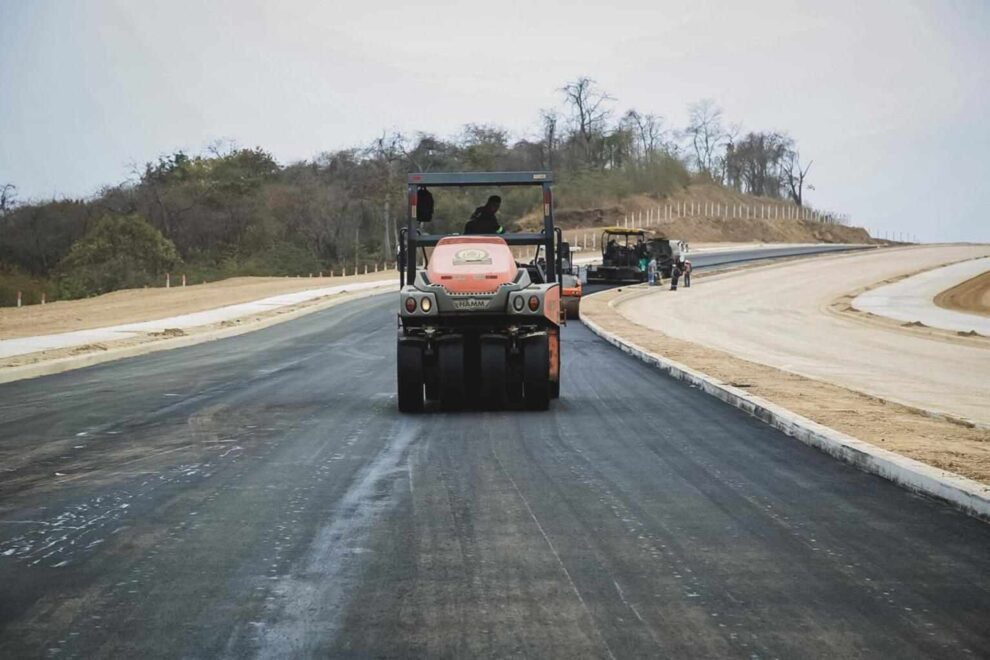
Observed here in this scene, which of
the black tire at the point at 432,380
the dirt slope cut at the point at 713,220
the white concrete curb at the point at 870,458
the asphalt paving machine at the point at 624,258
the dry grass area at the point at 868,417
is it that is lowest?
the dry grass area at the point at 868,417

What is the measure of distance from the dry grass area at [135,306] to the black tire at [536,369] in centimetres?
2119

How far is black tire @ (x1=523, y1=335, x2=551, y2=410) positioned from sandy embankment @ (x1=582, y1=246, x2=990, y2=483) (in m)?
2.91

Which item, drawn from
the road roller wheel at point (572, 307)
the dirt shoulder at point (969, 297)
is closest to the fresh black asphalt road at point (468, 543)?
the road roller wheel at point (572, 307)

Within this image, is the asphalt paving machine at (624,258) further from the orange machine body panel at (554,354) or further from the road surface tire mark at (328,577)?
the road surface tire mark at (328,577)

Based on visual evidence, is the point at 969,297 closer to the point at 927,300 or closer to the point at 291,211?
the point at 927,300

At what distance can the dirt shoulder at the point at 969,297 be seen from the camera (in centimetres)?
4988

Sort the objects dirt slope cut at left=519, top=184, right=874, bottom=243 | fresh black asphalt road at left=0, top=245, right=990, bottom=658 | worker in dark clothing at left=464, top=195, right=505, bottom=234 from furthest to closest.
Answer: dirt slope cut at left=519, top=184, right=874, bottom=243 < worker in dark clothing at left=464, top=195, right=505, bottom=234 < fresh black asphalt road at left=0, top=245, right=990, bottom=658

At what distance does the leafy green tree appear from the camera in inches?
2714

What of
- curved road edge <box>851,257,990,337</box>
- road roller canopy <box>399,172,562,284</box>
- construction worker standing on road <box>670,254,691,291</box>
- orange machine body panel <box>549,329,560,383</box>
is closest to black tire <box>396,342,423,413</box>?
road roller canopy <box>399,172,562,284</box>

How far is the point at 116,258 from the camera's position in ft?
234

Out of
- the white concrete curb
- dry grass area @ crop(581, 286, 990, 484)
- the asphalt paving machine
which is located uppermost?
the asphalt paving machine

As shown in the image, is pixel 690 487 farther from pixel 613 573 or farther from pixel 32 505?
pixel 32 505

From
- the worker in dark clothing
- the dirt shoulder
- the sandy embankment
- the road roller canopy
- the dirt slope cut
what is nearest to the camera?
the sandy embankment

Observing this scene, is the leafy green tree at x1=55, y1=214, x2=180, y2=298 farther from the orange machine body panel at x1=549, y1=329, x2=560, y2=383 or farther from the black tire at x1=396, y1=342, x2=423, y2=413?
the black tire at x1=396, y1=342, x2=423, y2=413
